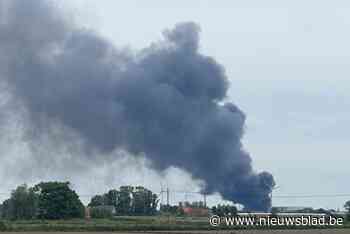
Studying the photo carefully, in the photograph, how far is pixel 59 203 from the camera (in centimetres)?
17725

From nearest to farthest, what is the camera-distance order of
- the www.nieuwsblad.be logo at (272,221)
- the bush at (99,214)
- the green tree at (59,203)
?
the www.nieuwsblad.be logo at (272,221) → the green tree at (59,203) → the bush at (99,214)

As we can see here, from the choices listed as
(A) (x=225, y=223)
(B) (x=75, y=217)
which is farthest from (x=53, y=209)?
(A) (x=225, y=223)

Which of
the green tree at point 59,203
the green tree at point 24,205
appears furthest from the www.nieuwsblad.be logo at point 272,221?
the green tree at point 24,205

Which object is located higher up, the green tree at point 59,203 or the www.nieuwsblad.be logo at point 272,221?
the green tree at point 59,203

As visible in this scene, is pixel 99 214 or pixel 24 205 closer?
pixel 99 214

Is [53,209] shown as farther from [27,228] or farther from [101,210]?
[27,228]

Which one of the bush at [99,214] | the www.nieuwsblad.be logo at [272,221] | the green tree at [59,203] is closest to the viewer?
the www.nieuwsblad.be logo at [272,221]

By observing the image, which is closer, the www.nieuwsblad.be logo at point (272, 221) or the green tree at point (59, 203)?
the www.nieuwsblad.be logo at point (272, 221)

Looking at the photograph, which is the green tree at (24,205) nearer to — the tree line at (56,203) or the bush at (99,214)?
the tree line at (56,203)

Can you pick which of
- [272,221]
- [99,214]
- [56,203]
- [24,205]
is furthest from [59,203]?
[272,221]

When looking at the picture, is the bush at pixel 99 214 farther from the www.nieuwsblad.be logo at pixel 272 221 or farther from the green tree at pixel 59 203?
the www.nieuwsblad.be logo at pixel 272 221

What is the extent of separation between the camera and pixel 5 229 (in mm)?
125625

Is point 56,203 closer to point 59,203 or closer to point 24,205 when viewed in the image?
point 59,203

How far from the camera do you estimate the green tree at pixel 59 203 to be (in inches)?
6959
